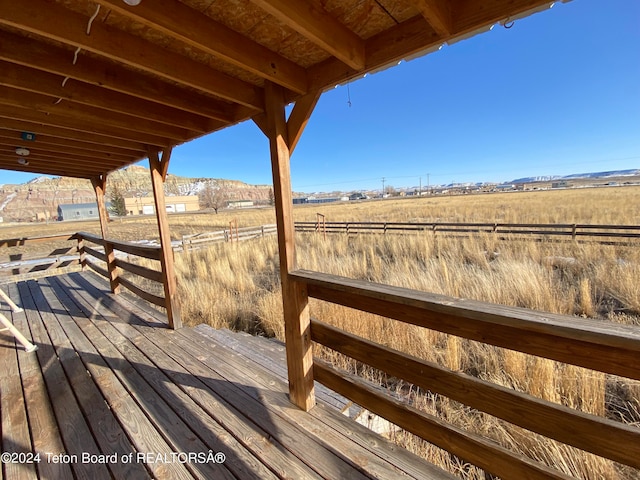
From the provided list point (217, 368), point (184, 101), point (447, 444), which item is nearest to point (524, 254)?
point (447, 444)

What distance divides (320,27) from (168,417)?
2.55 metres

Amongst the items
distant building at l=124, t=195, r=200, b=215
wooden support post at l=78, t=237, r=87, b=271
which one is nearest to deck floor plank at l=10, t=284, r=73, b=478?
wooden support post at l=78, t=237, r=87, b=271

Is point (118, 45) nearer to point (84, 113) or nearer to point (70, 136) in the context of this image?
point (84, 113)

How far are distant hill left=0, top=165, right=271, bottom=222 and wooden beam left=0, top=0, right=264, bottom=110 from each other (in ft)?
190

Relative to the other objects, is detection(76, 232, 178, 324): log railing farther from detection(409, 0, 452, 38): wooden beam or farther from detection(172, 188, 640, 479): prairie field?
detection(409, 0, 452, 38): wooden beam

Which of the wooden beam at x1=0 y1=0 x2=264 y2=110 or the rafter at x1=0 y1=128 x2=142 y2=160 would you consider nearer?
the wooden beam at x1=0 y1=0 x2=264 y2=110

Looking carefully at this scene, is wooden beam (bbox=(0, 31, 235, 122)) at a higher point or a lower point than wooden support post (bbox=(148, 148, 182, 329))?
higher

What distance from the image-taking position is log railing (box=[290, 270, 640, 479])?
96cm

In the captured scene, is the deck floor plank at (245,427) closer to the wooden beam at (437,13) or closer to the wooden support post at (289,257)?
the wooden support post at (289,257)

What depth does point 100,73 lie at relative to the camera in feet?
5.60

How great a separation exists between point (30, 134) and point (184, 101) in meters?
1.94

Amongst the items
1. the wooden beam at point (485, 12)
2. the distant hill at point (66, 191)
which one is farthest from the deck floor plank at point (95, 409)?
the distant hill at point (66, 191)

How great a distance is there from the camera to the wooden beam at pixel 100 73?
146 cm

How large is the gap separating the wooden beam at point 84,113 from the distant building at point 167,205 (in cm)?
6812
